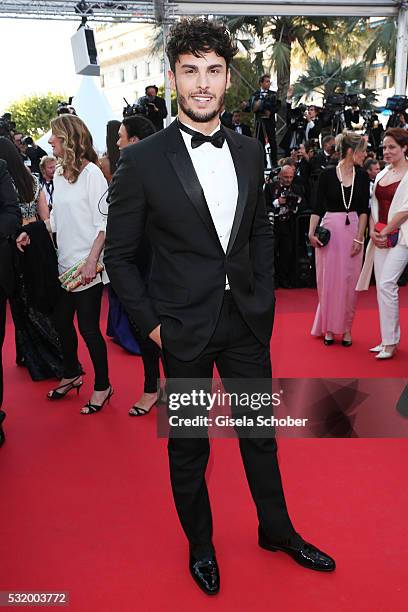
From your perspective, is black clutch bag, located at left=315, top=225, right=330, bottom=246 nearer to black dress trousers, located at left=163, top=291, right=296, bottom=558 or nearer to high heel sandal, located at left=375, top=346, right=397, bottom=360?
high heel sandal, located at left=375, top=346, right=397, bottom=360

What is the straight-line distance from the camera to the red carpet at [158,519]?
6.30 ft

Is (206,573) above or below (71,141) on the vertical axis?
below

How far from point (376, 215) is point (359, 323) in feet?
3.90

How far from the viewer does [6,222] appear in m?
2.77

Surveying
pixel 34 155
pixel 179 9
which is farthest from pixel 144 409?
pixel 179 9

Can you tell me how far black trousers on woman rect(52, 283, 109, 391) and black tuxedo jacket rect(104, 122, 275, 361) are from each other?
1489 mm

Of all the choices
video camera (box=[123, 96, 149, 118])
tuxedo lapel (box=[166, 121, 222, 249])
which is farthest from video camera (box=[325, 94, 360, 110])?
tuxedo lapel (box=[166, 121, 222, 249])

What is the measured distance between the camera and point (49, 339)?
3881mm

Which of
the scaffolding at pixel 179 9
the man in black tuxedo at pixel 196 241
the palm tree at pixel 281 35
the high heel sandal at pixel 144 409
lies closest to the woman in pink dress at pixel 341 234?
the high heel sandal at pixel 144 409

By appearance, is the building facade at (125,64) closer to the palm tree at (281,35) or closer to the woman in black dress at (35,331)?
the palm tree at (281,35)

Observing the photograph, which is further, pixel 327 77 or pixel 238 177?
pixel 327 77

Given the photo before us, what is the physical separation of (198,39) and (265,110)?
319 inches

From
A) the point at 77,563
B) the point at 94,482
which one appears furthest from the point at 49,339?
the point at 77,563

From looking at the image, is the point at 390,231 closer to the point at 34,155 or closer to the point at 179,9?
the point at 34,155
